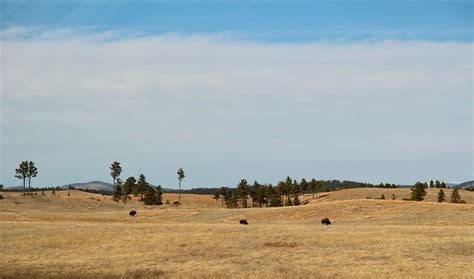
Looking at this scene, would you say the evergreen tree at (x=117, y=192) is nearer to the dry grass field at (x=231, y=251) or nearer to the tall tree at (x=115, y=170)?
the tall tree at (x=115, y=170)

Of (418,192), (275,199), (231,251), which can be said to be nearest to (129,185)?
(275,199)

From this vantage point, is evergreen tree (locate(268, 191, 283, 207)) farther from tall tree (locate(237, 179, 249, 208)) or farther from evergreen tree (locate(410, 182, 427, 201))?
evergreen tree (locate(410, 182, 427, 201))

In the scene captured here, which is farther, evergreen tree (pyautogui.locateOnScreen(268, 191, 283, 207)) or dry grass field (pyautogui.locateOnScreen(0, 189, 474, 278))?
evergreen tree (pyautogui.locateOnScreen(268, 191, 283, 207))

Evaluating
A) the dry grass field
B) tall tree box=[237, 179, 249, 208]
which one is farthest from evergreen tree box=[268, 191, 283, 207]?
the dry grass field

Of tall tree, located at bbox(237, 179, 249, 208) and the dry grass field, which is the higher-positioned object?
tall tree, located at bbox(237, 179, 249, 208)

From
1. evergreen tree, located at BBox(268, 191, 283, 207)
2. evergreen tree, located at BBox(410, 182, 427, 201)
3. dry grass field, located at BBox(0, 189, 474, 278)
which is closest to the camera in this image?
dry grass field, located at BBox(0, 189, 474, 278)

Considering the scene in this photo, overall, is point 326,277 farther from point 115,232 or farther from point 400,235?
point 115,232

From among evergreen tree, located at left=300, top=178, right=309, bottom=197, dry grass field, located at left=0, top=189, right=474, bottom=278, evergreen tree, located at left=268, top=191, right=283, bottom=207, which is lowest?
dry grass field, located at left=0, top=189, right=474, bottom=278

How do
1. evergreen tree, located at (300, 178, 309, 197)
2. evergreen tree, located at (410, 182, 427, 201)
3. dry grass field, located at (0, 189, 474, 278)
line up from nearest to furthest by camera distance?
1. dry grass field, located at (0, 189, 474, 278)
2. evergreen tree, located at (410, 182, 427, 201)
3. evergreen tree, located at (300, 178, 309, 197)

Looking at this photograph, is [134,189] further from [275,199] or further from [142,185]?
[275,199]

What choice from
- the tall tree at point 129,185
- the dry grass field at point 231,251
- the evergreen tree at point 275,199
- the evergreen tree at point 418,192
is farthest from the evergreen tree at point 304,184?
the dry grass field at point 231,251

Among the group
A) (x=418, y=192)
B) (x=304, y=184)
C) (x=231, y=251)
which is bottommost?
(x=231, y=251)

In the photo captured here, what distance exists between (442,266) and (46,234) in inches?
1383

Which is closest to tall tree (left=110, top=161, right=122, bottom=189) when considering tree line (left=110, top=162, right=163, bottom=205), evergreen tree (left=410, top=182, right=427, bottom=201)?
tree line (left=110, top=162, right=163, bottom=205)
